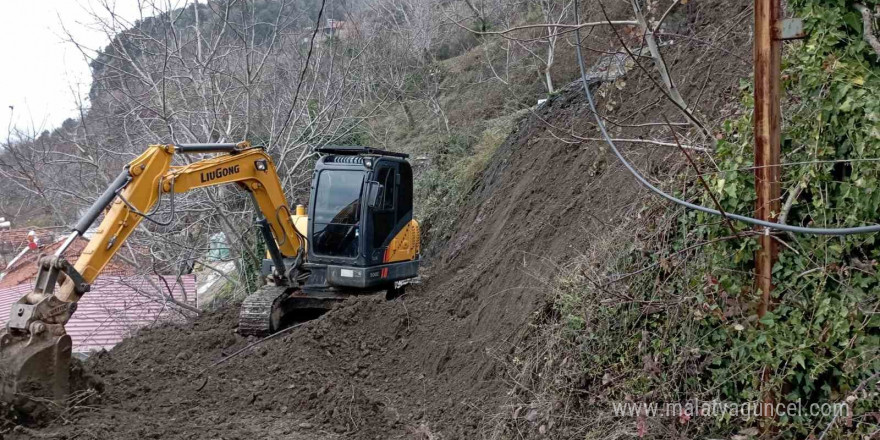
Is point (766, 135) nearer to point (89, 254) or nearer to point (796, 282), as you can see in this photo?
point (796, 282)

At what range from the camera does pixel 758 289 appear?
425 cm

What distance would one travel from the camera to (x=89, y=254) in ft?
20.6

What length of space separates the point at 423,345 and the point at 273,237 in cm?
282

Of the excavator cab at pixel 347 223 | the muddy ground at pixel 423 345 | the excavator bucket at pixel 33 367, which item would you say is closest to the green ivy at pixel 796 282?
the muddy ground at pixel 423 345

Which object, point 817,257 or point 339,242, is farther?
point 339,242

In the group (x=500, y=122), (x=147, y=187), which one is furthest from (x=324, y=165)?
(x=500, y=122)

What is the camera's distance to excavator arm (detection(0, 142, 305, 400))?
18.2ft

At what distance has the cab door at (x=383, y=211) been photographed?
397 inches

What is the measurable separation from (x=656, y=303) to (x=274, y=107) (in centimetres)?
1021

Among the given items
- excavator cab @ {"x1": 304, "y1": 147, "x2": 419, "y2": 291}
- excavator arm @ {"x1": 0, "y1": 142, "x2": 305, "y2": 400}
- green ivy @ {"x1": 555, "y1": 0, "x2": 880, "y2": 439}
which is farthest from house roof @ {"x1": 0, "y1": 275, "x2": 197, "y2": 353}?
green ivy @ {"x1": 555, "y1": 0, "x2": 880, "y2": 439}

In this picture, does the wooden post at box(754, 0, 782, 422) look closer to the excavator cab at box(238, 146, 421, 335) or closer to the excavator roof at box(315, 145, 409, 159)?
the excavator cab at box(238, 146, 421, 335)

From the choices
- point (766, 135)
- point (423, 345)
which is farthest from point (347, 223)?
point (766, 135)

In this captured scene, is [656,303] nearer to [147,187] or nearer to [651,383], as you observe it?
[651,383]

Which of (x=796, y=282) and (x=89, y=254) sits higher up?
(x=89, y=254)
